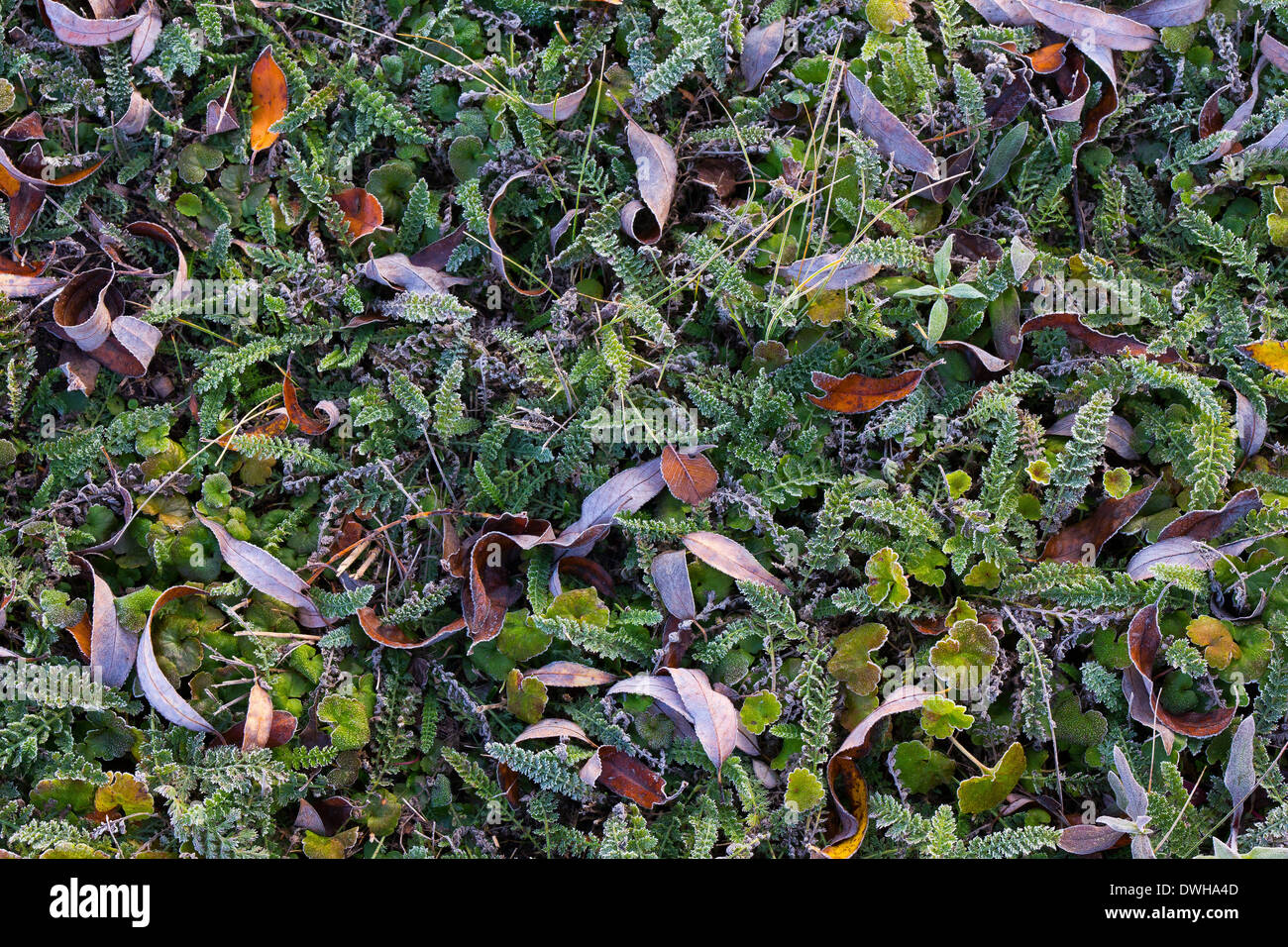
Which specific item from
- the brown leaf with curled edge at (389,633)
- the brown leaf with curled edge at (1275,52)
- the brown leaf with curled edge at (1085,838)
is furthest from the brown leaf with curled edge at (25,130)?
the brown leaf with curled edge at (1275,52)

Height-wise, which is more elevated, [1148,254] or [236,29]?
[236,29]

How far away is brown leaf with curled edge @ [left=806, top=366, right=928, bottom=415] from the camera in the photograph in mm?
2980

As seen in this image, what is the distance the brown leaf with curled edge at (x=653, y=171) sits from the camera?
3160mm

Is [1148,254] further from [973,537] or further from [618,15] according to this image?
[618,15]

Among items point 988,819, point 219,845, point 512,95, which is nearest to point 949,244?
point 512,95

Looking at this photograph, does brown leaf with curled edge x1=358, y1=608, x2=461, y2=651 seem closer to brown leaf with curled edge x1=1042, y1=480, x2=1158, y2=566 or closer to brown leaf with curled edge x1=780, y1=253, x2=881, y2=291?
brown leaf with curled edge x1=780, y1=253, x2=881, y2=291

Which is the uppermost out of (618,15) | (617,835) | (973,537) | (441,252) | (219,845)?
(618,15)

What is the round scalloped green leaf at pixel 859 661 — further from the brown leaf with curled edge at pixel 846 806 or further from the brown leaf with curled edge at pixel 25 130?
the brown leaf with curled edge at pixel 25 130

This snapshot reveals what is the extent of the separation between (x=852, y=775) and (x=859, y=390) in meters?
1.17

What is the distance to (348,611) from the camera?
291cm

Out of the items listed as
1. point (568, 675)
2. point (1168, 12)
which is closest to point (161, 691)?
point (568, 675)

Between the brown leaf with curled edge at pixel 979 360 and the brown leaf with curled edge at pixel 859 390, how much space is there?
0.52ft

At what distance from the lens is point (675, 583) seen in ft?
9.46

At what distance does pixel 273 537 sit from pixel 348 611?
0.38m
